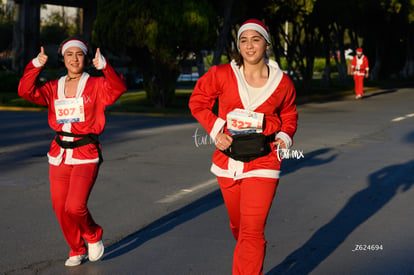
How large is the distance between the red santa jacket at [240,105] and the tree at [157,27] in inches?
696

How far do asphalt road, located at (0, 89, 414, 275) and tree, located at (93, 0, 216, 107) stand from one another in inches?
297

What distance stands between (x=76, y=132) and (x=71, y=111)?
17cm

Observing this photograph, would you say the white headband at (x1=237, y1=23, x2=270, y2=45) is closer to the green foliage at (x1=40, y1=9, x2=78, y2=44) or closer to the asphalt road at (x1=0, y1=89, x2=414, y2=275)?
the asphalt road at (x1=0, y1=89, x2=414, y2=275)

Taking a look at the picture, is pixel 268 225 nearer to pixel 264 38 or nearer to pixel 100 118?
pixel 100 118

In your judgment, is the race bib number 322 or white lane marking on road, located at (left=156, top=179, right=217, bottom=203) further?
white lane marking on road, located at (left=156, top=179, right=217, bottom=203)

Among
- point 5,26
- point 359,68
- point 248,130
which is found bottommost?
point 359,68

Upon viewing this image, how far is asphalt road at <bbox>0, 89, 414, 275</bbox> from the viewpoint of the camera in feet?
20.7

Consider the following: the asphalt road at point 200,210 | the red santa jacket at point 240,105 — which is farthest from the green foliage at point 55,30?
the red santa jacket at point 240,105

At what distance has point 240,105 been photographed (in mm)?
5211

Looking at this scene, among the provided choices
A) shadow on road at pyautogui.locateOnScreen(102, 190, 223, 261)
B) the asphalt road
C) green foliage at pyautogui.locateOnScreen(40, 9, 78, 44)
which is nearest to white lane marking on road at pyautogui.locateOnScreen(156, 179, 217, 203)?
the asphalt road

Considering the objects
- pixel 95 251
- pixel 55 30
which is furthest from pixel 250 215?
pixel 55 30

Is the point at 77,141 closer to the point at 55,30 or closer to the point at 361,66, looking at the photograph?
the point at 361,66

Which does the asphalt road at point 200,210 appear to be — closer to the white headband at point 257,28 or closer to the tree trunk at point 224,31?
the white headband at point 257,28

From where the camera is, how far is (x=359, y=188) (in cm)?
998
